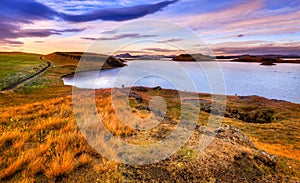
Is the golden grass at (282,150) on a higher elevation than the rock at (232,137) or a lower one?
lower

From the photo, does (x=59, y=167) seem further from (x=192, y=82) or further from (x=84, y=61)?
(x=84, y=61)

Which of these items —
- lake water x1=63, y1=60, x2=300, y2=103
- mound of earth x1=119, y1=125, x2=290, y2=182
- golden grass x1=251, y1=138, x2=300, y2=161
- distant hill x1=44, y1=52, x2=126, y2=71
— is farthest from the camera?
distant hill x1=44, y1=52, x2=126, y2=71

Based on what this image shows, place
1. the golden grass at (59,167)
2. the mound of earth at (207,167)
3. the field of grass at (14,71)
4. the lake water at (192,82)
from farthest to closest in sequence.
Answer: the lake water at (192,82) → the field of grass at (14,71) → the mound of earth at (207,167) → the golden grass at (59,167)

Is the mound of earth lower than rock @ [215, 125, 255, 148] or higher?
higher

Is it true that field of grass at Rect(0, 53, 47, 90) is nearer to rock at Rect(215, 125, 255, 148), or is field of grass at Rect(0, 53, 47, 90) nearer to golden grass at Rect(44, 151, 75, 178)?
golden grass at Rect(44, 151, 75, 178)

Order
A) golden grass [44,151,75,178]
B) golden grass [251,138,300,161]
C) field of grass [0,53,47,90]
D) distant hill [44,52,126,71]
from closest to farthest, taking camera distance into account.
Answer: golden grass [44,151,75,178] → golden grass [251,138,300,161] → field of grass [0,53,47,90] → distant hill [44,52,126,71]

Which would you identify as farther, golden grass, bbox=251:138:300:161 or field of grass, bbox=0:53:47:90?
field of grass, bbox=0:53:47:90

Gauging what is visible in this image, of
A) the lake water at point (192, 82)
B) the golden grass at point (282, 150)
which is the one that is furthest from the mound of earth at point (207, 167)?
the lake water at point (192, 82)

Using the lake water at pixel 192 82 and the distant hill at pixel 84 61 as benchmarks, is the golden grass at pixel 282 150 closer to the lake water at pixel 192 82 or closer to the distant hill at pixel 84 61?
the lake water at pixel 192 82

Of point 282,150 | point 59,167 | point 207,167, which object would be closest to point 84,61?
point 282,150

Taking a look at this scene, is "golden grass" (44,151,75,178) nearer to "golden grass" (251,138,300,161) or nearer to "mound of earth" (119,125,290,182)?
"mound of earth" (119,125,290,182)

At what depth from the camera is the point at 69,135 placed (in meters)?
6.16

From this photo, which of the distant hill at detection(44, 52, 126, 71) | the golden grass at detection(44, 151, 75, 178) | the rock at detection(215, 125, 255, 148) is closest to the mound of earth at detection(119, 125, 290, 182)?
the golden grass at detection(44, 151, 75, 178)

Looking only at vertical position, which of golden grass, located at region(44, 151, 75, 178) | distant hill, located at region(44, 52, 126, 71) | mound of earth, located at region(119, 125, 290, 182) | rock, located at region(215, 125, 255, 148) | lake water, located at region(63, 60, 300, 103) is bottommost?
lake water, located at region(63, 60, 300, 103)
